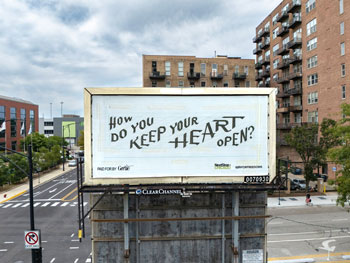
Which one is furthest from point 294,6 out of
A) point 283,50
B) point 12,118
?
point 12,118

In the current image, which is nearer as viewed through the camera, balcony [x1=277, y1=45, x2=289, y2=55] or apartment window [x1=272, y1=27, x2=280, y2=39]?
balcony [x1=277, y1=45, x2=289, y2=55]

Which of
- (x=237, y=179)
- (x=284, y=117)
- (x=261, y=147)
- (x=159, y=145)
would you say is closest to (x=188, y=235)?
(x=237, y=179)

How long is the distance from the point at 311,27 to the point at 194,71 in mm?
23441

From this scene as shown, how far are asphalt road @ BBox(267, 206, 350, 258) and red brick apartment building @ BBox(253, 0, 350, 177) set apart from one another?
11443 mm

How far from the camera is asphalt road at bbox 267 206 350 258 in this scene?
575 inches

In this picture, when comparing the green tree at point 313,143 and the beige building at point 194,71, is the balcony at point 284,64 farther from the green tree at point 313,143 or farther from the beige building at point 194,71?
the green tree at point 313,143

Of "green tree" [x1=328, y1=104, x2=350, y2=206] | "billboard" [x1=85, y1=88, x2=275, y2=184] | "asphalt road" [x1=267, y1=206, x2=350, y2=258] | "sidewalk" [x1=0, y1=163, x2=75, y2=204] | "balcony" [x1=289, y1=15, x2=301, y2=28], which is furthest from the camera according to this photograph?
"balcony" [x1=289, y1=15, x2=301, y2=28]

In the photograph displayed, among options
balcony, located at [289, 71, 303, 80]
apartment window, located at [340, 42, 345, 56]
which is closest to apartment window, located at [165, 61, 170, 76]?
balcony, located at [289, 71, 303, 80]

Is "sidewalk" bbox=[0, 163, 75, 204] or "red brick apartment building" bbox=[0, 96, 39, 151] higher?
"red brick apartment building" bbox=[0, 96, 39, 151]

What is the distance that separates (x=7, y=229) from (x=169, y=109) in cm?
2030

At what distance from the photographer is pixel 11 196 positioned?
28891 mm

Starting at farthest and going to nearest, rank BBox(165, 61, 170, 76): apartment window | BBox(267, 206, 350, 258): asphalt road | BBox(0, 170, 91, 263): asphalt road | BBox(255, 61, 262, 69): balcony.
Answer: BBox(255, 61, 262, 69): balcony → BBox(165, 61, 170, 76): apartment window → BBox(267, 206, 350, 258): asphalt road → BBox(0, 170, 91, 263): asphalt road

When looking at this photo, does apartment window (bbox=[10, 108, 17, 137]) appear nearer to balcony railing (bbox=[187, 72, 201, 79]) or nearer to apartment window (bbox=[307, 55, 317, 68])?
balcony railing (bbox=[187, 72, 201, 79])

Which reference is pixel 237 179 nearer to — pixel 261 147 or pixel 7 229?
pixel 261 147
